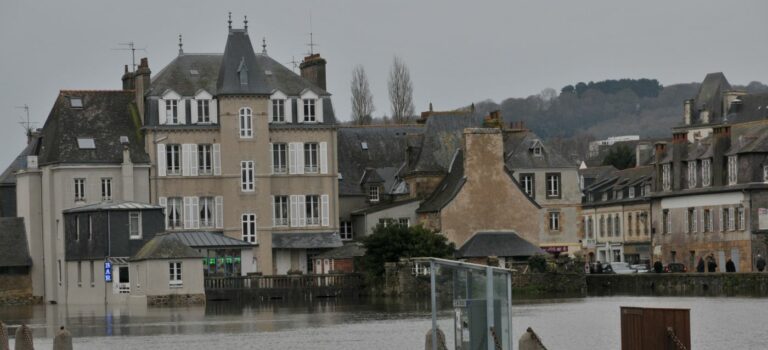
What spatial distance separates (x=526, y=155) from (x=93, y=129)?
85.4 feet

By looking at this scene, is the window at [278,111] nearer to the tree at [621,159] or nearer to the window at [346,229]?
the window at [346,229]

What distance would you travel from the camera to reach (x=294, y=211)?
9812 centimetres

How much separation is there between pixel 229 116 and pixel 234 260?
803 cm

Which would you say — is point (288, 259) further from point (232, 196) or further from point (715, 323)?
point (715, 323)

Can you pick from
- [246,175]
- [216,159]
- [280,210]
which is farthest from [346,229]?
[216,159]

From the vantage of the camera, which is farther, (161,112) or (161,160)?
(161,160)

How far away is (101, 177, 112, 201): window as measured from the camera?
3750 inches

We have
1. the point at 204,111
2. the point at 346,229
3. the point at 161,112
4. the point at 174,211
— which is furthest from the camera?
the point at 346,229

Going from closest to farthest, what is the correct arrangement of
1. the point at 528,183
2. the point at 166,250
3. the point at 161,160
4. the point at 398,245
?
the point at 166,250, the point at 398,245, the point at 161,160, the point at 528,183

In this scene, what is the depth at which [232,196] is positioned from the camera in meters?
96.8

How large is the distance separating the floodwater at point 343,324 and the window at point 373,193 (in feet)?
80.7

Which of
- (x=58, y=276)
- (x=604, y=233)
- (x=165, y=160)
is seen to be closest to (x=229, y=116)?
(x=165, y=160)

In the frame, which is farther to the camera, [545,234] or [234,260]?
[545,234]

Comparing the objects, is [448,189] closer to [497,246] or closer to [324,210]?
[497,246]
